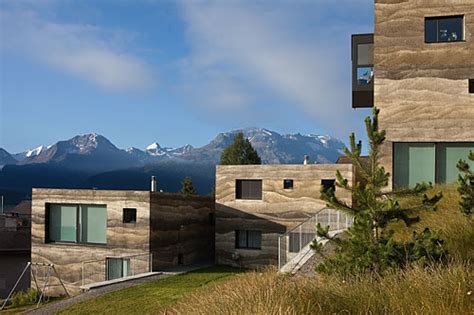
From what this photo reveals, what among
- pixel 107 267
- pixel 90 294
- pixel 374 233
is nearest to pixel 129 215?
pixel 107 267

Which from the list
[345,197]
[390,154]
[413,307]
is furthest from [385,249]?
[345,197]

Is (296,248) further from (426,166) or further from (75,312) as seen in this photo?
(75,312)

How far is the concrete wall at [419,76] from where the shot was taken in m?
16.7

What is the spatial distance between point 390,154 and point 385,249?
10.0 m

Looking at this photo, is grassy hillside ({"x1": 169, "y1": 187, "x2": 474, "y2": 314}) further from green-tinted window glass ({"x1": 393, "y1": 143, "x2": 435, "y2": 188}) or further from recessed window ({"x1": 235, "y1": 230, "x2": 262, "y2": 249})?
recessed window ({"x1": 235, "y1": 230, "x2": 262, "y2": 249})

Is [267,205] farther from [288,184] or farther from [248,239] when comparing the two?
[248,239]

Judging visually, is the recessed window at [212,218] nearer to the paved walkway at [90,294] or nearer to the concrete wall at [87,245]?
the concrete wall at [87,245]

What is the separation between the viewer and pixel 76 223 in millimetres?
24125

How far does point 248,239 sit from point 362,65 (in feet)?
35.3

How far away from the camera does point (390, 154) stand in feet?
56.2

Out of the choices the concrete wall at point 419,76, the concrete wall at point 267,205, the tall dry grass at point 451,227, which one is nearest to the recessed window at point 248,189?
the concrete wall at point 267,205

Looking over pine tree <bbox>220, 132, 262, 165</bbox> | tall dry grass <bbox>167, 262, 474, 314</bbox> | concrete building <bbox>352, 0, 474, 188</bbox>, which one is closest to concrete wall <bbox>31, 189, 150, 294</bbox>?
concrete building <bbox>352, 0, 474, 188</bbox>

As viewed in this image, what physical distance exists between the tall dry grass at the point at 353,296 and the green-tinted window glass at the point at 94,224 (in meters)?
17.6

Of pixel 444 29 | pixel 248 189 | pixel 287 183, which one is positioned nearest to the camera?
pixel 444 29
